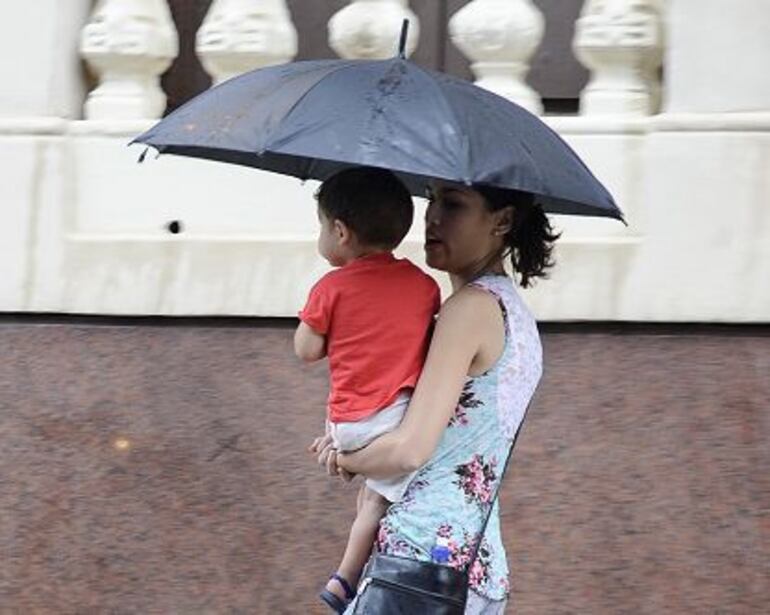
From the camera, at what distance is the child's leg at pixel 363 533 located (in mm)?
3961

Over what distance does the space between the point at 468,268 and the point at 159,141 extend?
643 millimetres

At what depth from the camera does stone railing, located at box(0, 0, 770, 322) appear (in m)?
5.63

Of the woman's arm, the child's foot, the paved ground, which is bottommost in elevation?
the paved ground

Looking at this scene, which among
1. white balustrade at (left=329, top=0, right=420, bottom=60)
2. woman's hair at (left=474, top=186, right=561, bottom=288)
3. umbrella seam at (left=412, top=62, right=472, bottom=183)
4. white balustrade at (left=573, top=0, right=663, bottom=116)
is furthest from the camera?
white balustrade at (left=329, top=0, right=420, bottom=60)

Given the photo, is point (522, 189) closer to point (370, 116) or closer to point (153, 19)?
point (370, 116)

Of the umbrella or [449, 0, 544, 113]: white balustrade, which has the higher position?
the umbrella

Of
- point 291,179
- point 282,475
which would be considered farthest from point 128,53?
point 282,475

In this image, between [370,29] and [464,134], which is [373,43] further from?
[464,134]

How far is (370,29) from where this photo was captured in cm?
595

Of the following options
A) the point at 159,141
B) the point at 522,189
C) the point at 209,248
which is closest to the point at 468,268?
the point at 522,189

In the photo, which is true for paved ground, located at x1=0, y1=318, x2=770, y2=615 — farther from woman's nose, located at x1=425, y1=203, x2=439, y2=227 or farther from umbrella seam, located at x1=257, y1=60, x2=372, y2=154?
umbrella seam, located at x1=257, y1=60, x2=372, y2=154

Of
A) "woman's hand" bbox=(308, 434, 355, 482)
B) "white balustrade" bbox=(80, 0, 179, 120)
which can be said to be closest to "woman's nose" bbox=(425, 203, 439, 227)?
"woman's hand" bbox=(308, 434, 355, 482)

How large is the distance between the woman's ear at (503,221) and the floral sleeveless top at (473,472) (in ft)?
0.34

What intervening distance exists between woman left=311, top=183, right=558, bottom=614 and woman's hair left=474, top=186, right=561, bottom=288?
0.07 ft
